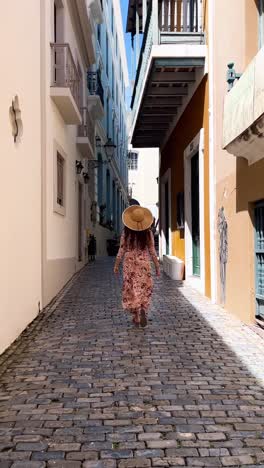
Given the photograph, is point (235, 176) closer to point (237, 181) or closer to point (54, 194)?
point (237, 181)

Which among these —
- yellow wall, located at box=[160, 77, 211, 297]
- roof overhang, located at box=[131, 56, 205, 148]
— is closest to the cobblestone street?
yellow wall, located at box=[160, 77, 211, 297]

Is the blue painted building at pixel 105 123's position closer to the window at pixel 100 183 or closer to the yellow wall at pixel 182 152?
the window at pixel 100 183

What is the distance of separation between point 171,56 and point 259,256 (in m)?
4.55

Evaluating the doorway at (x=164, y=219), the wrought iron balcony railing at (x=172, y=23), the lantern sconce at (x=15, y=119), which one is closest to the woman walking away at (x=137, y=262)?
the lantern sconce at (x=15, y=119)

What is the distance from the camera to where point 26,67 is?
7.12 m

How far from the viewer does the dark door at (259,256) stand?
659 centimetres

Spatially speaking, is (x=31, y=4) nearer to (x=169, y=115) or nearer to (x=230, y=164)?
(x=230, y=164)

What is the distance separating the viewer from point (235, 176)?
751 centimetres

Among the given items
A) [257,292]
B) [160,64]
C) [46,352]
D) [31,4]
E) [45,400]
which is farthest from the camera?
[160,64]

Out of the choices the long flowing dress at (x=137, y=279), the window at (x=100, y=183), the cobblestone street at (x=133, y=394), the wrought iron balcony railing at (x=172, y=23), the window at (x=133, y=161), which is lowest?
the cobblestone street at (x=133, y=394)

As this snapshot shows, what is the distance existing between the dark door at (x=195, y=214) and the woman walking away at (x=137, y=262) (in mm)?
3990

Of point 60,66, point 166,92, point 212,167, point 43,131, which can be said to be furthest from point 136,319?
point 166,92

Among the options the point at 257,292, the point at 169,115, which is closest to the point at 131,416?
the point at 257,292

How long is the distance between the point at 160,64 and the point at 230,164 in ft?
9.53
